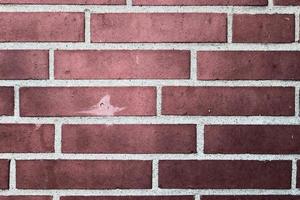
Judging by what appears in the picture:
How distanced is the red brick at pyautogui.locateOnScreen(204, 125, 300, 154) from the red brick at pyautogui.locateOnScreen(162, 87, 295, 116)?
4 cm

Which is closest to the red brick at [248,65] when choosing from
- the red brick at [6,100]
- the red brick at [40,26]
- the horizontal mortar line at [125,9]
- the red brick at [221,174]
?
the horizontal mortar line at [125,9]

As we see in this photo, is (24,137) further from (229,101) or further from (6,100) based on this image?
(229,101)

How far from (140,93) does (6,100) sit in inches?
13.3

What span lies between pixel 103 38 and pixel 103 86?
12 cm

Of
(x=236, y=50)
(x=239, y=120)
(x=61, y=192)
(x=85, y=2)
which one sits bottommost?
(x=61, y=192)

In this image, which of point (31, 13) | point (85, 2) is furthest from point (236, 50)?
point (31, 13)

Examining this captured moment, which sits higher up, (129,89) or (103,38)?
(103,38)

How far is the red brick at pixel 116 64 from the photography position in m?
1.09

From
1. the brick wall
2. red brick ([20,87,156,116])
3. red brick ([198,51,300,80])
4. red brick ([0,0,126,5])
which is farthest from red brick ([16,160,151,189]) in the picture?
red brick ([0,0,126,5])

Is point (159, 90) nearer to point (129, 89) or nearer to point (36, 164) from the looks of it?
point (129, 89)

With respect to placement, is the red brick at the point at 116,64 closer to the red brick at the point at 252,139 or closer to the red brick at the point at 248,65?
the red brick at the point at 248,65

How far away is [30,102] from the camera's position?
3.60ft

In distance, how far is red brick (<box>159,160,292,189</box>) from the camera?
3.65 ft

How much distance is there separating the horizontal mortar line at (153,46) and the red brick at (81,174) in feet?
0.94
